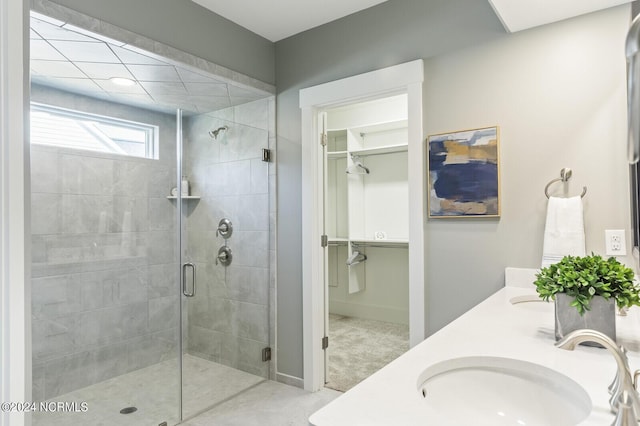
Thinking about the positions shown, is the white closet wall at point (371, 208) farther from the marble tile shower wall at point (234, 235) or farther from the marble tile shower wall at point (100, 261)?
the marble tile shower wall at point (100, 261)

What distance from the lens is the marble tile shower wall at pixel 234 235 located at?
8.85 feet

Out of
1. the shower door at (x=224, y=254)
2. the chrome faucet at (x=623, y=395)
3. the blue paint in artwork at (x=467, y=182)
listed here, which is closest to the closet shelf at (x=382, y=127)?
the shower door at (x=224, y=254)

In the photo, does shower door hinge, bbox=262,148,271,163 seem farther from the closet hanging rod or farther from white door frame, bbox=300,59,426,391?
the closet hanging rod

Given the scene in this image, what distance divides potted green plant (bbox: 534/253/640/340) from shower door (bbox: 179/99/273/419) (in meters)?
2.16

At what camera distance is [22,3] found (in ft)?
3.88

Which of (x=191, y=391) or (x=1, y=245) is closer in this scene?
(x=1, y=245)

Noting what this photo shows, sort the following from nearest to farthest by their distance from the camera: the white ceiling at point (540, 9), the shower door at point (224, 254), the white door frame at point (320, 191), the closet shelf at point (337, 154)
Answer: the white ceiling at point (540, 9) → the white door frame at point (320, 191) → the shower door at point (224, 254) → the closet shelf at point (337, 154)

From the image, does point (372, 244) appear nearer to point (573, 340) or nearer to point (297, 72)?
point (297, 72)

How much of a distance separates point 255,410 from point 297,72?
2432mm

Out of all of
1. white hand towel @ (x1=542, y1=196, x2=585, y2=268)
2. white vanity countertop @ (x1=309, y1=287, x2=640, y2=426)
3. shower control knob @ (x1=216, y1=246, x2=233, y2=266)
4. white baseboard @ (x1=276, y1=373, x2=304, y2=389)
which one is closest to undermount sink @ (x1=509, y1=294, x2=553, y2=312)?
white vanity countertop @ (x1=309, y1=287, x2=640, y2=426)

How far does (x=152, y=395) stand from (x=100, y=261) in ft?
2.91

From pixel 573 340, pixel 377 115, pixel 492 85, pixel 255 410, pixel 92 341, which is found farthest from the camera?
pixel 377 115

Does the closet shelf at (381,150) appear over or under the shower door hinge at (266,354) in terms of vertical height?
over

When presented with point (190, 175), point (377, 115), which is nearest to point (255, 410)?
point (190, 175)
